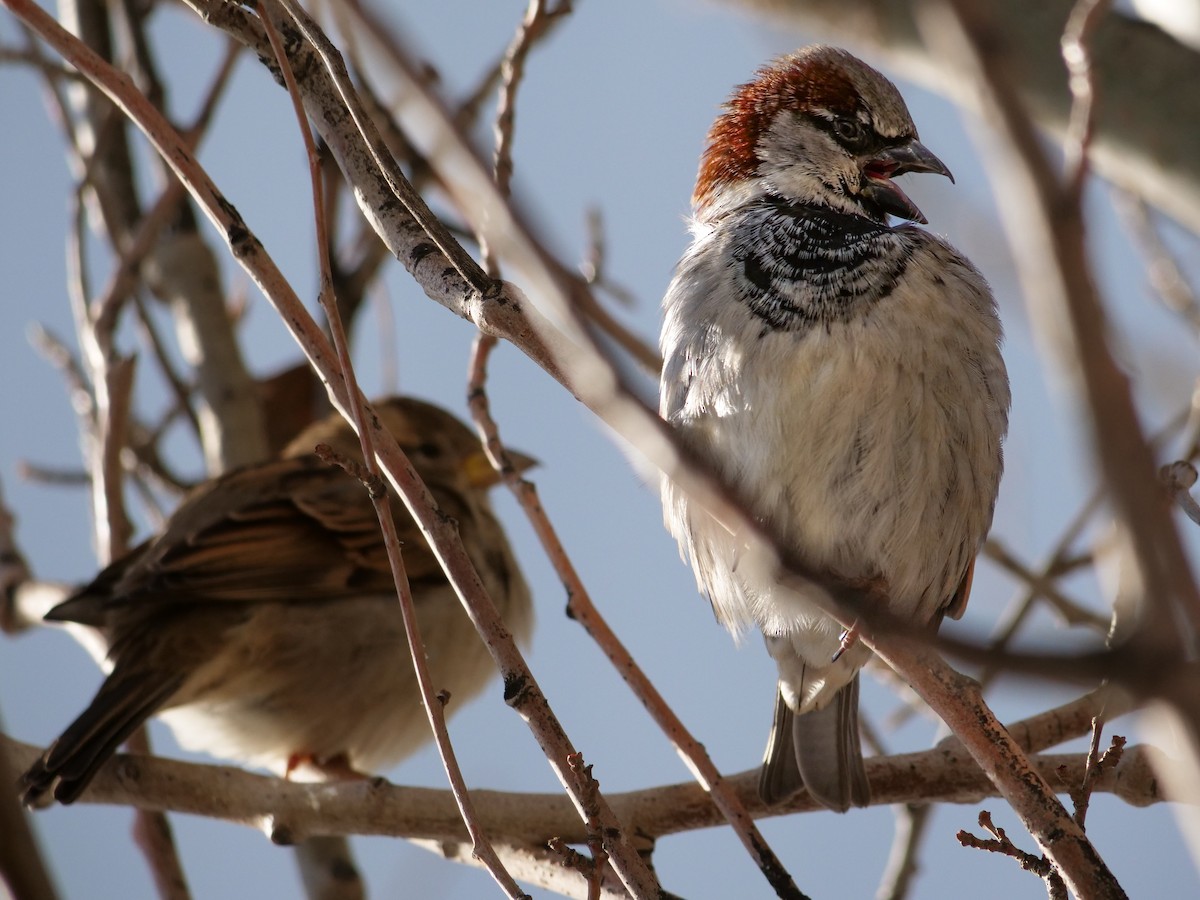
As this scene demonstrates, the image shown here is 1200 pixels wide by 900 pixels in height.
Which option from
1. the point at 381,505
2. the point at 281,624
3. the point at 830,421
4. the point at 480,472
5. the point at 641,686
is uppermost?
the point at 480,472

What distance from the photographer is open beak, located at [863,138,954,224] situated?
2.80 meters

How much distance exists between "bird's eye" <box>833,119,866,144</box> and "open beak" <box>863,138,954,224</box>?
53mm

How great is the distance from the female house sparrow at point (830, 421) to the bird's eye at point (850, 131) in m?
0.25

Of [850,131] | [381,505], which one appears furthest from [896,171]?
[381,505]

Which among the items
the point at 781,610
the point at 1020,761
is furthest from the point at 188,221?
the point at 1020,761

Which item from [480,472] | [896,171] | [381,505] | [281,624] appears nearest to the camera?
[381,505]

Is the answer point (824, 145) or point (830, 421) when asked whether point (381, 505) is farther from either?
point (824, 145)

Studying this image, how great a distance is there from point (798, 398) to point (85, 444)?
2161 mm

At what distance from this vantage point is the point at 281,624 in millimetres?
3363

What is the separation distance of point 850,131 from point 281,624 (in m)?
1.78

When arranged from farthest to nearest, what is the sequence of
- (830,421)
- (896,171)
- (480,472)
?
(480,472) < (896,171) < (830,421)

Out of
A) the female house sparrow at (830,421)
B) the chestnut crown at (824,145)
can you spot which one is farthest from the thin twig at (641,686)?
the chestnut crown at (824,145)

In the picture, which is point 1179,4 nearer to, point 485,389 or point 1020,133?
point 485,389

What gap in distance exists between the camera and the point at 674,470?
3.59 feet
